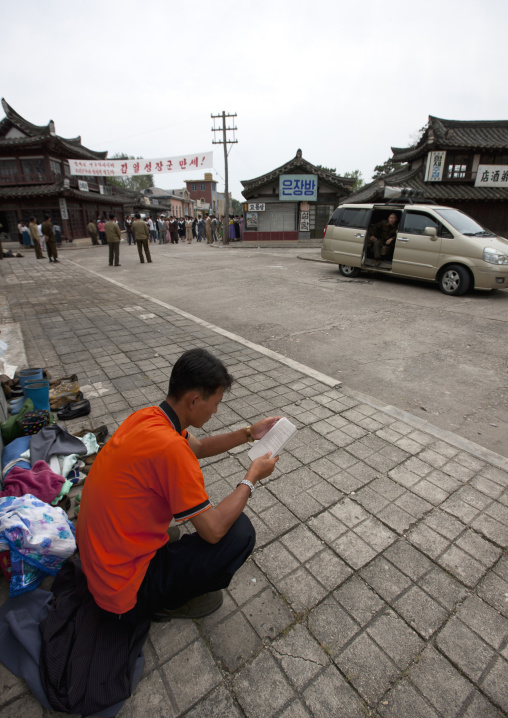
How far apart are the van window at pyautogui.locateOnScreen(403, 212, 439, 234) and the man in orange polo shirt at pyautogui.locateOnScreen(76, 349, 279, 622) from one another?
29.9 feet

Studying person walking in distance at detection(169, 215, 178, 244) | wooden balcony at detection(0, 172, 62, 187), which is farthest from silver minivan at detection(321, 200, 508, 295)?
wooden balcony at detection(0, 172, 62, 187)

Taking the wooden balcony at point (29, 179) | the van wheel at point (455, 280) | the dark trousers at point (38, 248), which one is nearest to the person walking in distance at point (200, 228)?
the wooden balcony at point (29, 179)

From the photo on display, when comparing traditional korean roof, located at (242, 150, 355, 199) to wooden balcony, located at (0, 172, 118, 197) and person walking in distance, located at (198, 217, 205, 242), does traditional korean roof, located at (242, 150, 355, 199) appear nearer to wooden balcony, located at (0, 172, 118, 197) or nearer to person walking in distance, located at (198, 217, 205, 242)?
person walking in distance, located at (198, 217, 205, 242)

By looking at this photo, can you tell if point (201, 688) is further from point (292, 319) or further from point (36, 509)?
point (292, 319)

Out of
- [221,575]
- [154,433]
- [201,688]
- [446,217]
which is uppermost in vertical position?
[446,217]

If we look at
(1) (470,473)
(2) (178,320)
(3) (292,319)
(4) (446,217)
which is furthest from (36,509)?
(4) (446,217)

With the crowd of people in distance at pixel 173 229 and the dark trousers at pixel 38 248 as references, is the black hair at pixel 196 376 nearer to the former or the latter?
the dark trousers at pixel 38 248

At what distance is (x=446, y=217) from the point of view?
29.5ft

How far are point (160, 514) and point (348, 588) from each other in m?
1.18

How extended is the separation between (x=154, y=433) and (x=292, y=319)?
232 inches

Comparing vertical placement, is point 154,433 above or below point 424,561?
above

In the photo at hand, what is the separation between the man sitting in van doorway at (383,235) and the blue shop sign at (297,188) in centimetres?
1449

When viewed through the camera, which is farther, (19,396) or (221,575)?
(19,396)

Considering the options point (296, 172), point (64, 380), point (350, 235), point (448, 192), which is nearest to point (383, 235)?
point (350, 235)
